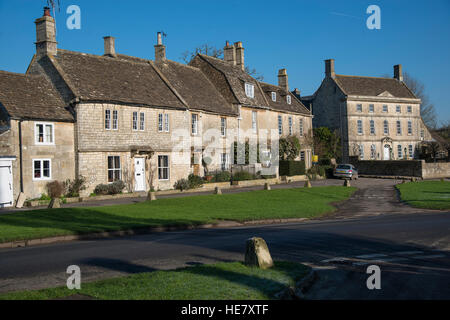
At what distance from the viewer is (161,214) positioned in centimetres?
2047

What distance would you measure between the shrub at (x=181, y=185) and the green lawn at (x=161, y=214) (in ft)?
22.1

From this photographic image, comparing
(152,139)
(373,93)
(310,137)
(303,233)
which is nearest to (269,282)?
(303,233)

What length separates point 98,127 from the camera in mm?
30547

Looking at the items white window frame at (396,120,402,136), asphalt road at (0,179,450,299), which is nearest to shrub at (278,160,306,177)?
white window frame at (396,120,402,136)

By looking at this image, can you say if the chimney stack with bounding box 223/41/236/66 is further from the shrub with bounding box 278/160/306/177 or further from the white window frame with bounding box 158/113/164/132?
the white window frame with bounding box 158/113/164/132

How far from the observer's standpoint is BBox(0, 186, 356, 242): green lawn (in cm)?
1620

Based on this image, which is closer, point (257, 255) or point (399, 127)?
point (257, 255)

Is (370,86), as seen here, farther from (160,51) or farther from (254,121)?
(160,51)

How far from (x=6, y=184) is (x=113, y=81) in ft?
36.6

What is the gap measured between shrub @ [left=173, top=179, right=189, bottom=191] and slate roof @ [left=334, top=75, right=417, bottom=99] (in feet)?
→ 111

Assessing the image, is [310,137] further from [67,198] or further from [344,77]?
[67,198]

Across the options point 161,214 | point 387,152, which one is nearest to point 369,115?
point 387,152

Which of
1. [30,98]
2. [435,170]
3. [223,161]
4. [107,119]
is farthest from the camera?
[435,170]
